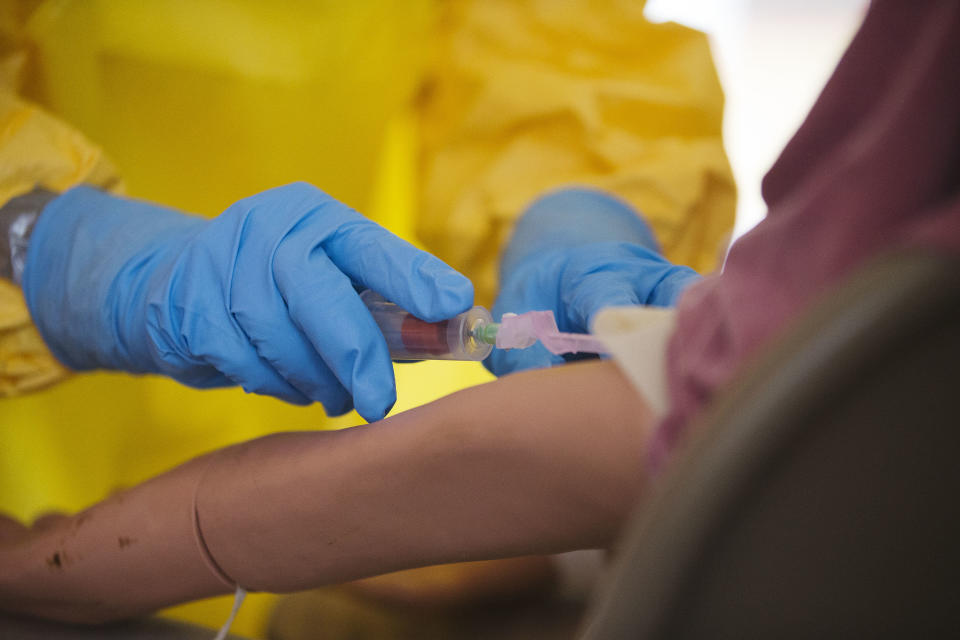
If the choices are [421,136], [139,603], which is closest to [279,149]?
[421,136]

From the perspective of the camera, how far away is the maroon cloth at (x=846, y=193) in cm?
A: 28

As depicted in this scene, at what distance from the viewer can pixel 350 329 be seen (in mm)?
604

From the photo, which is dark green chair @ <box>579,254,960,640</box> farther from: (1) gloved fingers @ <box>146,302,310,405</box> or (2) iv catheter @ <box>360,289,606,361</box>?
(1) gloved fingers @ <box>146,302,310,405</box>

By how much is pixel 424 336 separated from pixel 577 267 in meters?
0.24

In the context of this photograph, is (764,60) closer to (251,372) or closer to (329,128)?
(329,128)

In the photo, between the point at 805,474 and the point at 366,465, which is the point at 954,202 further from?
the point at 366,465

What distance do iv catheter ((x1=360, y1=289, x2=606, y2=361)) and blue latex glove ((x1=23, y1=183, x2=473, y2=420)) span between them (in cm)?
2

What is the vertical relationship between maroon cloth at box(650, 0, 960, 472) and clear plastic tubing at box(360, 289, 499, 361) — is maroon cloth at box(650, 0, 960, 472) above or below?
above

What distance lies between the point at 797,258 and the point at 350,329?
0.39 meters

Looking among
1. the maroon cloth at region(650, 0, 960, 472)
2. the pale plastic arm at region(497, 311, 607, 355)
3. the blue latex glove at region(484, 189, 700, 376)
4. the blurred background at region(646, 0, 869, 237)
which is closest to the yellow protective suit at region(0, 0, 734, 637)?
the blue latex glove at region(484, 189, 700, 376)

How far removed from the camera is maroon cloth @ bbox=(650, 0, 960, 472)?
0.93ft

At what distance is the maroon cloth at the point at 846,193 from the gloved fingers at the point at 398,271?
26 centimetres

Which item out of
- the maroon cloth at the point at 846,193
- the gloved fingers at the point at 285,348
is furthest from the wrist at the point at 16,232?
the maroon cloth at the point at 846,193

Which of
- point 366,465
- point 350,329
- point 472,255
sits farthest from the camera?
point 472,255
